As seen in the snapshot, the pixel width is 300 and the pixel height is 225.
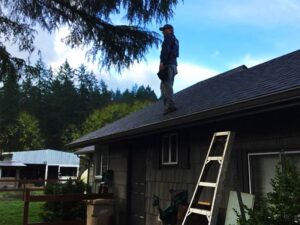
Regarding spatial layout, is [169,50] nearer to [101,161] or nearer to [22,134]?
[101,161]

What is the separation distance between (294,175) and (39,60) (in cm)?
589

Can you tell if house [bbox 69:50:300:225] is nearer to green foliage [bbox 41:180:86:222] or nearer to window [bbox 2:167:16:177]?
green foliage [bbox 41:180:86:222]

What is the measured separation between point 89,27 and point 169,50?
1.74 metres

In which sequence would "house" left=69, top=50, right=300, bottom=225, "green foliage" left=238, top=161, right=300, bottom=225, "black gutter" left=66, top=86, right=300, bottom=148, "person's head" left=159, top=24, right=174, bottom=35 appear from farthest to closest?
"person's head" left=159, top=24, right=174, bottom=35 < "house" left=69, top=50, right=300, bottom=225 < "black gutter" left=66, top=86, right=300, bottom=148 < "green foliage" left=238, top=161, right=300, bottom=225

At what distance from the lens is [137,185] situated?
32.8 ft

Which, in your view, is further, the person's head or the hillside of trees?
the hillside of trees

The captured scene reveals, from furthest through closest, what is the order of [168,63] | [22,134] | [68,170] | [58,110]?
[58,110], [22,134], [68,170], [168,63]

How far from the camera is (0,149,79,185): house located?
42.2 metres

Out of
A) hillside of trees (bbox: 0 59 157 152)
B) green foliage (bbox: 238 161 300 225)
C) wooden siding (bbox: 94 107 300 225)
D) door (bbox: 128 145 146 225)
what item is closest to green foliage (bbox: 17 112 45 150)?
hillside of trees (bbox: 0 59 157 152)

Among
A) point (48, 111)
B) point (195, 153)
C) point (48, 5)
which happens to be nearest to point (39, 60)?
point (48, 5)

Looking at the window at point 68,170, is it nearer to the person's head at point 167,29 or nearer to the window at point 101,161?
the window at point 101,161

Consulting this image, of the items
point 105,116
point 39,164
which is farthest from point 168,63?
point 105,116

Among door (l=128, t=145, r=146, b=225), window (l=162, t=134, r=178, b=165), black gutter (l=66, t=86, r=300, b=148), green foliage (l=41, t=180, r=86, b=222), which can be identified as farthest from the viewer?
green foliage (l=41, t=180, r=86, b=222)

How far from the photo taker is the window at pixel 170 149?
804 cm
